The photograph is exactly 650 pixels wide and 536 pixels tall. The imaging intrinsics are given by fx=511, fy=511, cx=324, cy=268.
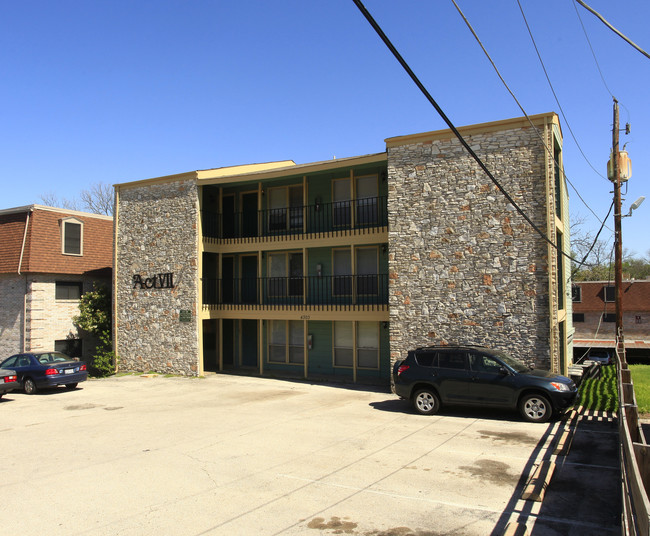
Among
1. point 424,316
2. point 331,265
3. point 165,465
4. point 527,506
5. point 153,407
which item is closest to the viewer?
point 527,506

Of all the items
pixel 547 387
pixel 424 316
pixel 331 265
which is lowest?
pixel 547 387

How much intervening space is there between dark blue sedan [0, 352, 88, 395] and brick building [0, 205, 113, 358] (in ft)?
16.9

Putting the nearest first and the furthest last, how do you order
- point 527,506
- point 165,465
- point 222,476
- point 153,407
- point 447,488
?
point 527,506 → point 447,488 → point 222,476 → point 165,465 → point 153,407

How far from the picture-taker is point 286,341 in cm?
2041

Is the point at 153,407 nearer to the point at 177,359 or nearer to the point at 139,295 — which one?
the point at 177,359

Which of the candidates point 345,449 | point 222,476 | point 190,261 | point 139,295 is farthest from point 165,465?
point 139,295

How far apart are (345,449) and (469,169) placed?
893cm

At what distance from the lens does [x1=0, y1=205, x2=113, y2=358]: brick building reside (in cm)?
2189

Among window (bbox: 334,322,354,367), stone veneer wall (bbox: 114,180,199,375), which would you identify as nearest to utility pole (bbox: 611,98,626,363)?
window (bbox: 334,322,354,367)

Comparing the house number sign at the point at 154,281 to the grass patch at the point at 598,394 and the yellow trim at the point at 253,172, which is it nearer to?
the yellow trim at the point at 253,172

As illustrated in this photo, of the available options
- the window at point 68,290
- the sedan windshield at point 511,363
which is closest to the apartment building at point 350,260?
the sedan windshield at point 511,363

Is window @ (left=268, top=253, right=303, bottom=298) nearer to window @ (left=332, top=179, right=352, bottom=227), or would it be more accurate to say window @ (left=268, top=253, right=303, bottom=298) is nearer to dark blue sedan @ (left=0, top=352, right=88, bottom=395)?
window @ (left=332, top=179, right=352, bottom=227)

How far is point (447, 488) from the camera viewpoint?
741 cm

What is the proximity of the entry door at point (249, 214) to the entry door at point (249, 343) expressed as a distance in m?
3.85
